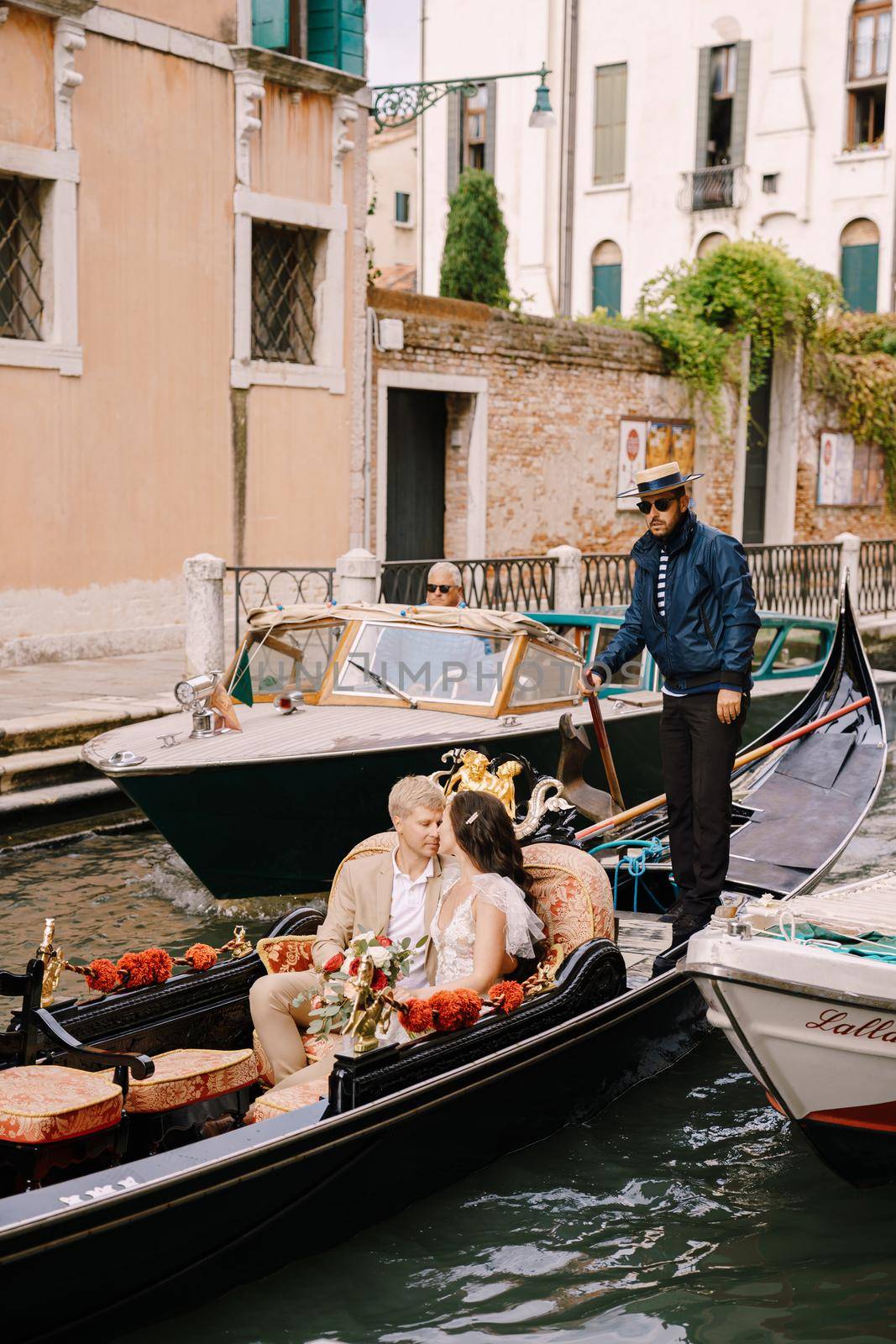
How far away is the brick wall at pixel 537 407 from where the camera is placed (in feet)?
40.4

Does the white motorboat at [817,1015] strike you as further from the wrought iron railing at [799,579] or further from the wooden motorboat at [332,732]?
the wrought iron railing at [799,579]

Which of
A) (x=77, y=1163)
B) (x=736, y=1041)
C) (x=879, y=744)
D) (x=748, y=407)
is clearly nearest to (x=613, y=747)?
(x=879, y=744)

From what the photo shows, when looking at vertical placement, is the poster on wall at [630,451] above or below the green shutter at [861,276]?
below

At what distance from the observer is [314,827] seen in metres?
5.98

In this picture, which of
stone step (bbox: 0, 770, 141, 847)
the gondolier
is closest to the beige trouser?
the gondolier

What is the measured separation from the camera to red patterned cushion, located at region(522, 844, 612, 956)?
3.91m

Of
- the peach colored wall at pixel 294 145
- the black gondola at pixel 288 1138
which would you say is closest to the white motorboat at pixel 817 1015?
the black gondola at pixel 288 1138

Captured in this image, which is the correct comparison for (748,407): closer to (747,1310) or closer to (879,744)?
(879,744)

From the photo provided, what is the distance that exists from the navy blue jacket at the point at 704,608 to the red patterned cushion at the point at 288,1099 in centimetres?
168

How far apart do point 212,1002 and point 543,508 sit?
1004 cm

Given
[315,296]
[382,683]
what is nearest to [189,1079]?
[382,683]

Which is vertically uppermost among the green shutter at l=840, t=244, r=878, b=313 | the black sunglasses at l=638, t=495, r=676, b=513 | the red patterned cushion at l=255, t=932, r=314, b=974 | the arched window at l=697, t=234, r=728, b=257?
the arched window at l=697, t=234, r=728, b=257

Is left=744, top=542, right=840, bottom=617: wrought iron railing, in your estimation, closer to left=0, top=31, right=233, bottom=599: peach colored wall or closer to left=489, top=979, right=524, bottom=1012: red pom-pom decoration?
left=0, top=31, right=233, bottom=599: peach colored wall

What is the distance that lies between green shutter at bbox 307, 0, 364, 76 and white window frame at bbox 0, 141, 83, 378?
244cm
